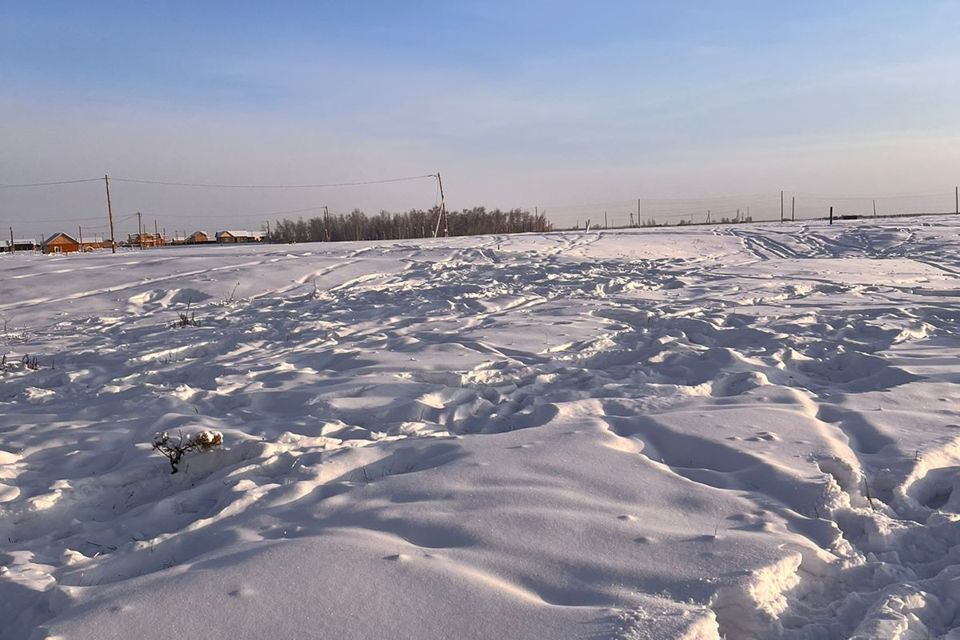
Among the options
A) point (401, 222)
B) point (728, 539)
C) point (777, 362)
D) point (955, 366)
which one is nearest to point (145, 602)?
point (728, 539)

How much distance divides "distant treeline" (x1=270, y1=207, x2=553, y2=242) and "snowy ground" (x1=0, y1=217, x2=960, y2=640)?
41.5m

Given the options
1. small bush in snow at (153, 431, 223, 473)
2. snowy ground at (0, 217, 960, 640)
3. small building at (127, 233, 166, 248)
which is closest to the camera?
snowy ground at (0, 217, 960, 640)

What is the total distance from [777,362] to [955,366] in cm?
120

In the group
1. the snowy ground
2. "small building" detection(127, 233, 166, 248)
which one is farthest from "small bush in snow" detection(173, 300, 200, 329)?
"small building" detection(127, 233, 166, 248)

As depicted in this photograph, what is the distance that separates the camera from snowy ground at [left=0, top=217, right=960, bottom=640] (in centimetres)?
212

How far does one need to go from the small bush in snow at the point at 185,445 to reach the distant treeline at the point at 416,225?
44.0 metres

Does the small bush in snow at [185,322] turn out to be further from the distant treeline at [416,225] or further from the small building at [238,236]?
the small building at [238,236]

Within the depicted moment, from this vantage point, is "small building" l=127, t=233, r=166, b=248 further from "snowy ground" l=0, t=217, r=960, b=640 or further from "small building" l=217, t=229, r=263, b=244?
"snowy ground" l=0, t=217, r=960, b=640

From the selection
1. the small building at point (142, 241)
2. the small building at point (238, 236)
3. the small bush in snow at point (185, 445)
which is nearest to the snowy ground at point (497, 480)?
the small bush in snow at point (185, 445)

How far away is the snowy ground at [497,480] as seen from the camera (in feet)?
6.97

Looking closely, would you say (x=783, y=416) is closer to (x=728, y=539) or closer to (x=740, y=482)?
(x=740, y=482)

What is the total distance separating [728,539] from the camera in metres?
2.45

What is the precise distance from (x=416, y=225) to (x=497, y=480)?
48.9 metres

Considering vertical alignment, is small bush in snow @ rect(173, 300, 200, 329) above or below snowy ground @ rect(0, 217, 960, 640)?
above
